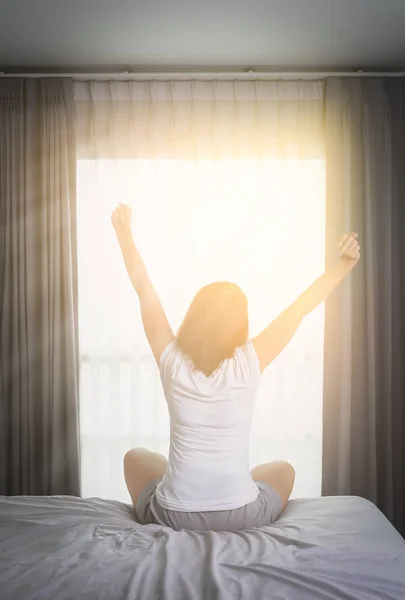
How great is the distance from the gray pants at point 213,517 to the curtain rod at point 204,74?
90.3 inches

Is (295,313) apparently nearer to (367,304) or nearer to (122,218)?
(122,218)

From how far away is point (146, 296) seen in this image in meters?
2.23

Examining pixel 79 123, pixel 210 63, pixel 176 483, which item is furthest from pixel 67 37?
pixel 176 483

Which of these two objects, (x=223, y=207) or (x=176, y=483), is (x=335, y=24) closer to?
(x=223, y=207)

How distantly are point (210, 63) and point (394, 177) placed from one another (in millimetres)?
1187

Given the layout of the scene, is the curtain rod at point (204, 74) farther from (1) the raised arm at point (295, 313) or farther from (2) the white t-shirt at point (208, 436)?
(2) the white t-shirt at point (208, 436)

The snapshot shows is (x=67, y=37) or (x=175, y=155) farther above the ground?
(x=67, y=37)

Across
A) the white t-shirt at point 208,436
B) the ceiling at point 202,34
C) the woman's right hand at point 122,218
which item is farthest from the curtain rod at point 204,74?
the white t-shirt at point 208,436

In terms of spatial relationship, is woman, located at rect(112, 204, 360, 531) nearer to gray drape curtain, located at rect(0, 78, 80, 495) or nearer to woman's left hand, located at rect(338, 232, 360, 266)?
woman's left hand, located at rect(338, 232, 360, 266)

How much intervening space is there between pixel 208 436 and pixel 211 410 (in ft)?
0.29

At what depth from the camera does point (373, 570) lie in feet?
5.43

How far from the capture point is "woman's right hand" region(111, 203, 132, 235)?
7.52 ft

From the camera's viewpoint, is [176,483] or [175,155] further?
[175,155]

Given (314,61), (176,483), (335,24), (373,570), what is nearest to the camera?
(373,570)
